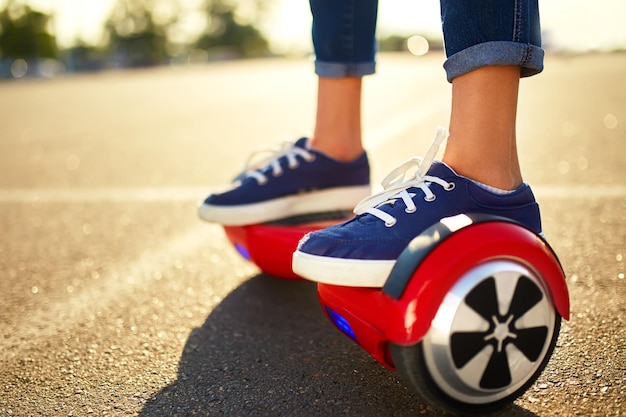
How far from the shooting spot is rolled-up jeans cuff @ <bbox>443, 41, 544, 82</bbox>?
1.26 m

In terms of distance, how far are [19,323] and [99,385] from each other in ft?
1.63

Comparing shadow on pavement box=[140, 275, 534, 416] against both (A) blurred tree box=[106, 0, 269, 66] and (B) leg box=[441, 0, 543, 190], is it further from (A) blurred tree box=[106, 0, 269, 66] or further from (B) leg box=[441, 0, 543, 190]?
(A) blurred tree box=[106, 0, 269, 66]

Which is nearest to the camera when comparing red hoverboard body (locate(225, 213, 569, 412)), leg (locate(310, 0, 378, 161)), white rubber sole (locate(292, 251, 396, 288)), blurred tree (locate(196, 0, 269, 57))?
red hoverboard body (locate(225, 213, 569, 412))

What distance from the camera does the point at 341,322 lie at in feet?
4.29

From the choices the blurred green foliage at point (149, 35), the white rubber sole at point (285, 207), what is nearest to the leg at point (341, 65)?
the white rubber sole at point (285, 207)

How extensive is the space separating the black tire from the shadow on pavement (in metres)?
0.09

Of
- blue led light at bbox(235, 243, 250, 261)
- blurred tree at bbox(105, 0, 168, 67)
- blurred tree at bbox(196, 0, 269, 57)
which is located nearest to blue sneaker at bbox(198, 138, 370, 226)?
blue led light at bbox(235, 243, 250, 261)

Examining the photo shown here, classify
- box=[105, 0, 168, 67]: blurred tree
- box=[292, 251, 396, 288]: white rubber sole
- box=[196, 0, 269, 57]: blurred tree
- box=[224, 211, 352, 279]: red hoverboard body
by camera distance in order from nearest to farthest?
1. box=[292, 251, 396, 288]: white rubber sole
2. box=[224, 211, 352, 279]: red hoverboard body
3. box=[105, 0, 168, 67]: blurred tree
4. box=[196, 0, 269, 57]: blurred tree

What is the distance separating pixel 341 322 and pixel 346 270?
0.14m

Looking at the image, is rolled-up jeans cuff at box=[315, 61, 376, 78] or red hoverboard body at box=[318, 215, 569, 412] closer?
red hoverboard body at box=[318, 215, 569, 412]

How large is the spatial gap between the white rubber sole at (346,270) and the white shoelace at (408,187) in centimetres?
11

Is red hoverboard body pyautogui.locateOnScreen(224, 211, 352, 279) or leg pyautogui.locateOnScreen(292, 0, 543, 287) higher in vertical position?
leg pyautogui.locateOnScreen(292, 0, 543, 287)

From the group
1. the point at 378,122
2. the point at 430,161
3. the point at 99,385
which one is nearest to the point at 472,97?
the point at 430,161

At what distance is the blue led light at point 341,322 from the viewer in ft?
Answer: 4.18
